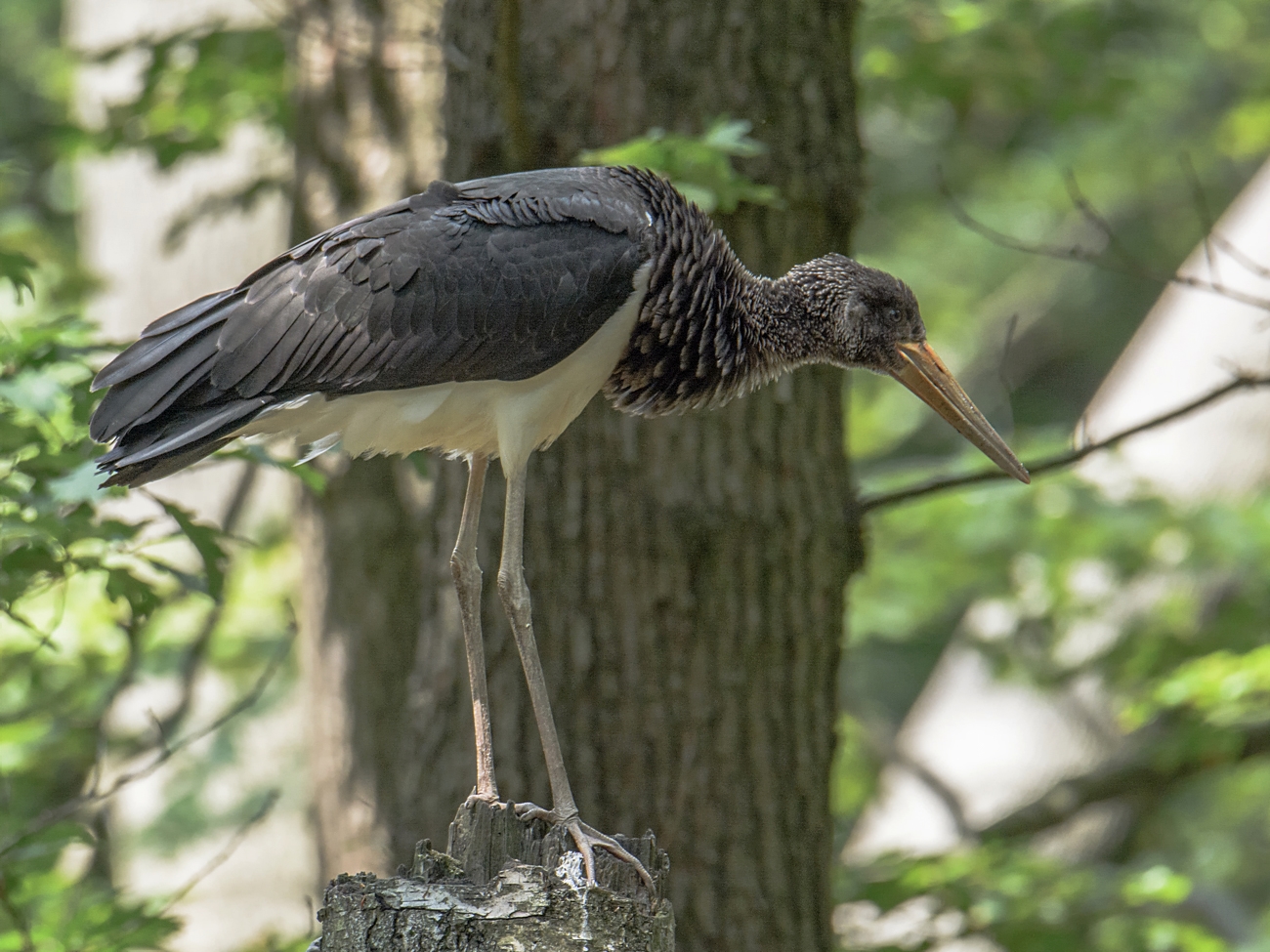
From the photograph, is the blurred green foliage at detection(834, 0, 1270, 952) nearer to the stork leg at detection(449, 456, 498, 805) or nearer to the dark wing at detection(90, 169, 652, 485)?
the dark wing at detection(90, 169, 652, 485)

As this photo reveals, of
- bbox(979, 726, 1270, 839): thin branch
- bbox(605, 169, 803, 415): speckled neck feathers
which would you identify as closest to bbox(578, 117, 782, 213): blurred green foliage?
bbox(605, 169, 803, 415): speckled neck feathers

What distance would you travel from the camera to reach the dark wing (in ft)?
10.3

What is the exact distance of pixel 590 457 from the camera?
418 cm

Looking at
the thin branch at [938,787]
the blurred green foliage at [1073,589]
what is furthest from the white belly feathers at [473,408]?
the thin branch at [938,787]

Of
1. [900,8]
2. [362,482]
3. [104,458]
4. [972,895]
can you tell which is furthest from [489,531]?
[900,8]

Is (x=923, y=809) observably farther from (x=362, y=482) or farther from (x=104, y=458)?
(x=104, y=458)

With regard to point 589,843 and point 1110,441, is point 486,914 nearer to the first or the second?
point 589,843

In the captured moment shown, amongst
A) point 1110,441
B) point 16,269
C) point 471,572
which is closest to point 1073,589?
point 1110,441

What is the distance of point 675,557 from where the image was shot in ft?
13.5

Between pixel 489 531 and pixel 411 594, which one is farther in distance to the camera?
pixel 411 594

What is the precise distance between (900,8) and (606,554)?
3475 mm

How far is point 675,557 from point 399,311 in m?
1.28

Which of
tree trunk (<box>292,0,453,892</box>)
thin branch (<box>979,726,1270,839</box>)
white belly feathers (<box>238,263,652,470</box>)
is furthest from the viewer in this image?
thin branch (<box>979,726,1270,839</box>)

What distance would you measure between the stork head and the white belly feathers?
60 cm
